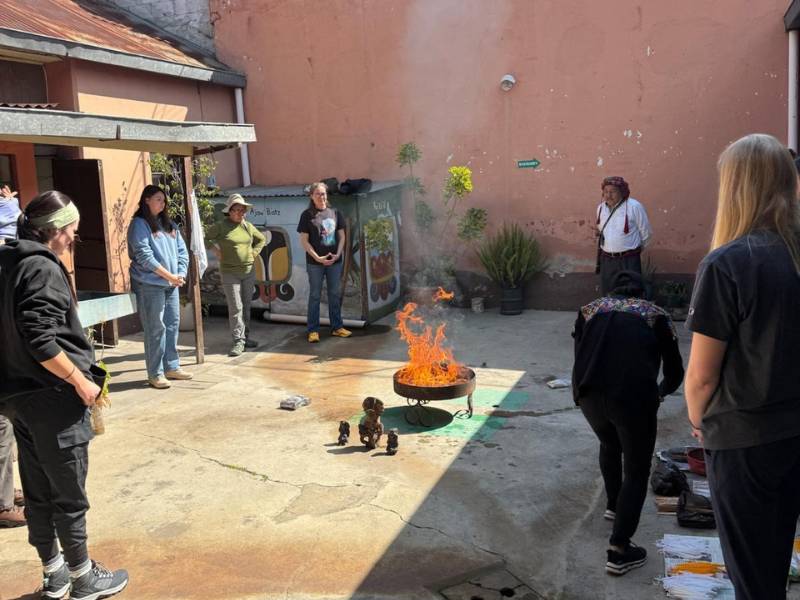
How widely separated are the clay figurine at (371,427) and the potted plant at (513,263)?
5095 mm

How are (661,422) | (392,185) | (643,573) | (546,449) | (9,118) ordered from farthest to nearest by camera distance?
(392,185), (661,422), (546,449), (9,118), (643,573)

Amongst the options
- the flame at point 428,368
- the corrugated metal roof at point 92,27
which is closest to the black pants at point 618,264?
the flame at point 428,368

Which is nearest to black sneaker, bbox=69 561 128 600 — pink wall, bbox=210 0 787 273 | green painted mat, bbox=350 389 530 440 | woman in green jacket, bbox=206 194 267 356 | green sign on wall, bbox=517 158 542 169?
green painted mat, bbox=350 389 530 440

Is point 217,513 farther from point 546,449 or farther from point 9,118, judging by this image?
point 9,118

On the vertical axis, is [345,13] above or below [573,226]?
above

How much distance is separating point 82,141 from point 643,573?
19.7 ft

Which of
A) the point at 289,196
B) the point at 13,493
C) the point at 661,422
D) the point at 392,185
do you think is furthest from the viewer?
the point at 392,185

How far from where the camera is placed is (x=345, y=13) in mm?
10945

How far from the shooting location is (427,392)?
5.66 metres

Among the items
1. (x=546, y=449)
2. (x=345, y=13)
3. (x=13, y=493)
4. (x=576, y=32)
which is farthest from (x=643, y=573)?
(x=345, y=13)

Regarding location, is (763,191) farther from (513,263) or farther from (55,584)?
(513,263)

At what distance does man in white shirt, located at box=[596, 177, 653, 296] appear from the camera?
319 inches

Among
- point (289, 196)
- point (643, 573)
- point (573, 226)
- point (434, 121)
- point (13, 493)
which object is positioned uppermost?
point (434, 121)

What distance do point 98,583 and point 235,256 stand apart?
5.31 meters
